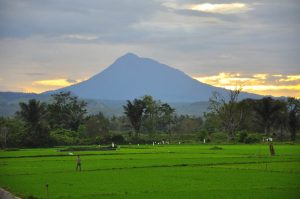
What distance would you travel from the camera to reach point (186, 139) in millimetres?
89000

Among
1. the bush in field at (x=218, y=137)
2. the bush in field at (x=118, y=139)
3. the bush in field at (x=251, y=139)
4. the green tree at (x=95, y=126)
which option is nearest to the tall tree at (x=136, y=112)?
the green tree at (x=95, y=126)

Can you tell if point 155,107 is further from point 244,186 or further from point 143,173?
point 244,186

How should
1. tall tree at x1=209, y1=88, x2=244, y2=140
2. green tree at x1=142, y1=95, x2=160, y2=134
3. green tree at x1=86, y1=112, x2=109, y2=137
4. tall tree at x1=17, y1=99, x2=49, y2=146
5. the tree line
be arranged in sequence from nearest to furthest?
1. tall tree at x1=17, y1=99, x2=49, y2=146
2. the tree line
3. tall tree at x1=209, y1=88, x2=244, y2=140
4. green tree at x1=86, y1=112, x2=109, y2=137
5. green tree at x1=142, y1=95, x2=160, y2=134

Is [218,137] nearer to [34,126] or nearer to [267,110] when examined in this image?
[267,110]

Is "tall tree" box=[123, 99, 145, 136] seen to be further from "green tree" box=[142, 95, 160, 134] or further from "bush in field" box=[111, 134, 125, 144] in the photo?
"bush in field" box=[111, 134, 125, 144]

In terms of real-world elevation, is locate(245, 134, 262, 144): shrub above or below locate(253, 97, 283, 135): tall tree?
below

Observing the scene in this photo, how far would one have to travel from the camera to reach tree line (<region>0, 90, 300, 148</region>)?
240 ft

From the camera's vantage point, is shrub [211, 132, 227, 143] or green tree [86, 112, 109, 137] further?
green tree [86, 112, 109, 137]

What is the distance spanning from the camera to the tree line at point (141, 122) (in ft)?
240

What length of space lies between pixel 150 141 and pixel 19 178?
57.7 meters

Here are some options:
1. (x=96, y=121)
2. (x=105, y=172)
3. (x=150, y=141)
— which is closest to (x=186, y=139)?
(x=150, y=141)

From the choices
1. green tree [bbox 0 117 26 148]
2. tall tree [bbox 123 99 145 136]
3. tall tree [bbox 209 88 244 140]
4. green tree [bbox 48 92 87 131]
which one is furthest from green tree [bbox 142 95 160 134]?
green tree [bbox 0 117 26 148]

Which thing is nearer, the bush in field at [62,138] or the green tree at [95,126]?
the bush in field at [62,138]

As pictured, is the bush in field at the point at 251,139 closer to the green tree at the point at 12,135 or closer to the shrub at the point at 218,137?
the shrub at the point at 218,137
